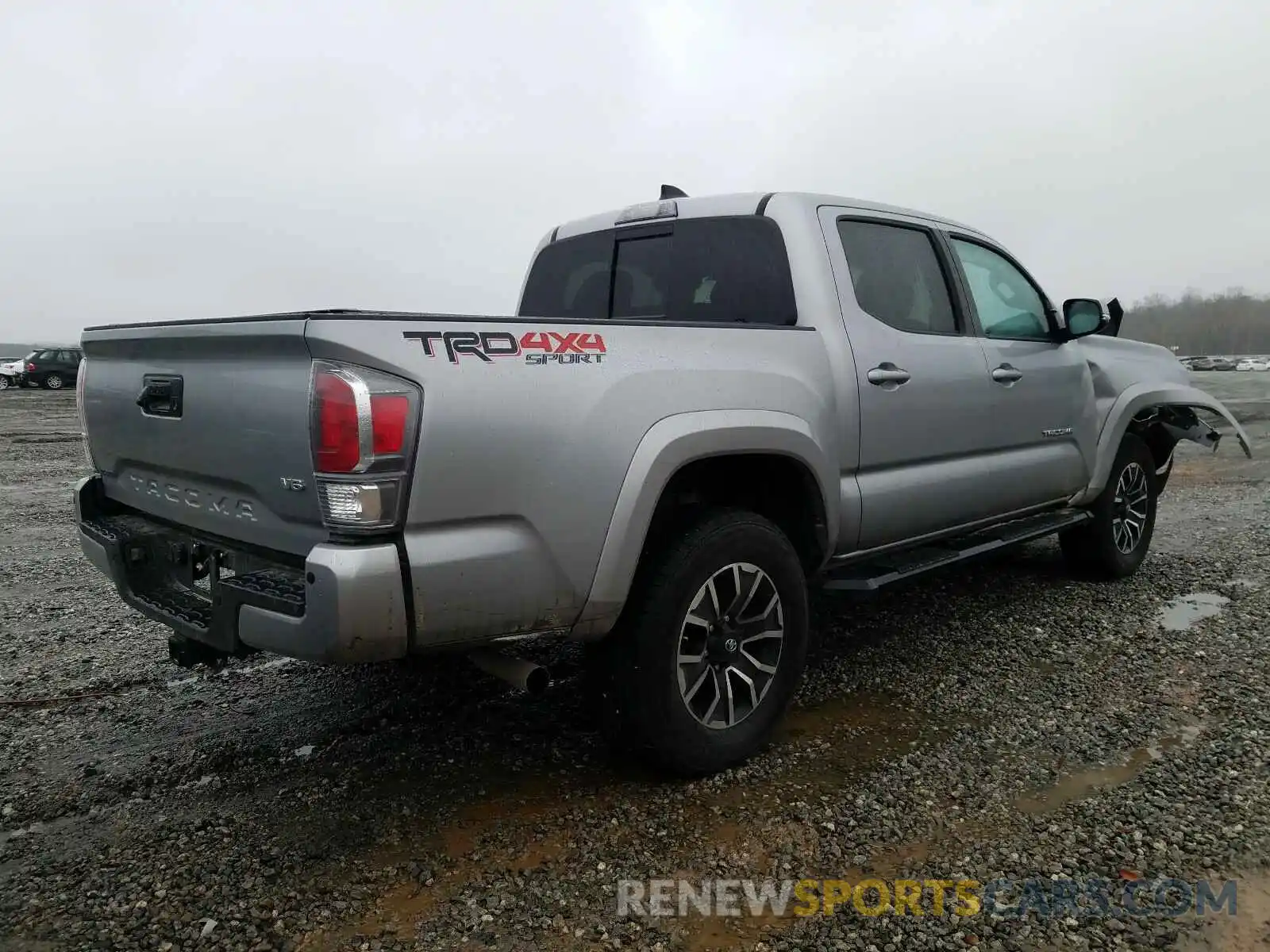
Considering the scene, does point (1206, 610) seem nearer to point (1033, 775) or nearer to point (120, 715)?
point (1033, 775)

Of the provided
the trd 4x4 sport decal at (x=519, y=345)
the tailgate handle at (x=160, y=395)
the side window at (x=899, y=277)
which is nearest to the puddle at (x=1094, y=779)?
the side window at (x=899, y=277)

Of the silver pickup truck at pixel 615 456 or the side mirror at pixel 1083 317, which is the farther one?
the side mirror at pixel 1083 317

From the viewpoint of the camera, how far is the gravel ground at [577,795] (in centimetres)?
230

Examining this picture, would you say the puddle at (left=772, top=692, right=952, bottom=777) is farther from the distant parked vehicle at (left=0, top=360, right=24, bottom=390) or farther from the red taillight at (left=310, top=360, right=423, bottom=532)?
the distant parked vehicle at (left=0, top=360, right=24, bottom=390)

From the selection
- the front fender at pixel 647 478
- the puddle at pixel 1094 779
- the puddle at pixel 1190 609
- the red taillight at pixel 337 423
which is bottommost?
the puddle at pixel 1094 779

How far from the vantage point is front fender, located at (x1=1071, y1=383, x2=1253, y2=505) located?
16.6 ft

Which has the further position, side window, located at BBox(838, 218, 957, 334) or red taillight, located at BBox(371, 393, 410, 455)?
side window, located at BBox(838, 218, 957, 334)

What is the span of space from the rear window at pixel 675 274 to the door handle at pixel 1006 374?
134cm

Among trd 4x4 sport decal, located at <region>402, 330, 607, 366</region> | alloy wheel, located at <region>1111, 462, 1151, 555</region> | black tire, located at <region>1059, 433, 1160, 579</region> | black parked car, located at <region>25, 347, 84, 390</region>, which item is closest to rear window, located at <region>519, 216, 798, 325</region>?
trd 4x4 sport decal, located at <region>402, 330, 607, 366</region>

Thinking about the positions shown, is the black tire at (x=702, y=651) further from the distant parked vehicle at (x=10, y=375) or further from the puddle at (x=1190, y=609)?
the distant parked vehicle at (x=10, y=375)

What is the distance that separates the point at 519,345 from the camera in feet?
7.96

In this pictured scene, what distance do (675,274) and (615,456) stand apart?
4.90 ft

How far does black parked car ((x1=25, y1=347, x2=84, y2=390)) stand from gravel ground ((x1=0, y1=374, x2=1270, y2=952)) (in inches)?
1306

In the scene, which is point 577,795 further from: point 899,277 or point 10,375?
point 10,375
